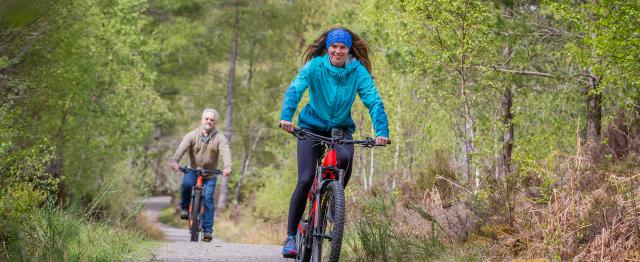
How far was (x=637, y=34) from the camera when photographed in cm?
760

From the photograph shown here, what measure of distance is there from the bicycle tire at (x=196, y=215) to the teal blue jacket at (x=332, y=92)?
562cm

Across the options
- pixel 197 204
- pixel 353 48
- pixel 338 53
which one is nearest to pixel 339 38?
pixel 338 53

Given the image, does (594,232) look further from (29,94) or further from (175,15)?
(175,15)

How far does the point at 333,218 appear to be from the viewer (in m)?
5.45

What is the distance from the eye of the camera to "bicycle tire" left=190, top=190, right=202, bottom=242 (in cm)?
1139

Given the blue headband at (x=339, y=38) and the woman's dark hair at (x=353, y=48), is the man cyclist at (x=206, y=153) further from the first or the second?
the blue headband at (x=339, y=38)

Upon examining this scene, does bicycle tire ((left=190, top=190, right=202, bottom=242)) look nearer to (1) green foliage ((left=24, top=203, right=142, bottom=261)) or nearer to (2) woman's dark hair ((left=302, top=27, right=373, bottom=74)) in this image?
(1) green foliage ((left=24, top=203, right=142, bottom=261))

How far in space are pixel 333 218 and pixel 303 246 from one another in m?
0.57

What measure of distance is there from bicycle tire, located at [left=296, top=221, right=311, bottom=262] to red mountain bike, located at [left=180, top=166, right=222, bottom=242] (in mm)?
5460

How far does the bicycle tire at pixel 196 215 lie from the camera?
11391 millimetres

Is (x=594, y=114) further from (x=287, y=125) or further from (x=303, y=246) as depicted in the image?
(x=287, y=125)

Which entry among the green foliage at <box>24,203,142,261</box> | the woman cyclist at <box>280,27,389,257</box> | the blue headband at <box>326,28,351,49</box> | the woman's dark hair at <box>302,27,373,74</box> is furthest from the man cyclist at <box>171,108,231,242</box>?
the blue headband at <box>326,28,351,49</box>

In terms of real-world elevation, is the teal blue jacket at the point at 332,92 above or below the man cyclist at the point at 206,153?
above

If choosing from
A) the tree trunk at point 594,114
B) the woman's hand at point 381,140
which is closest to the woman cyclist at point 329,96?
the woman's hand at point 381,140
